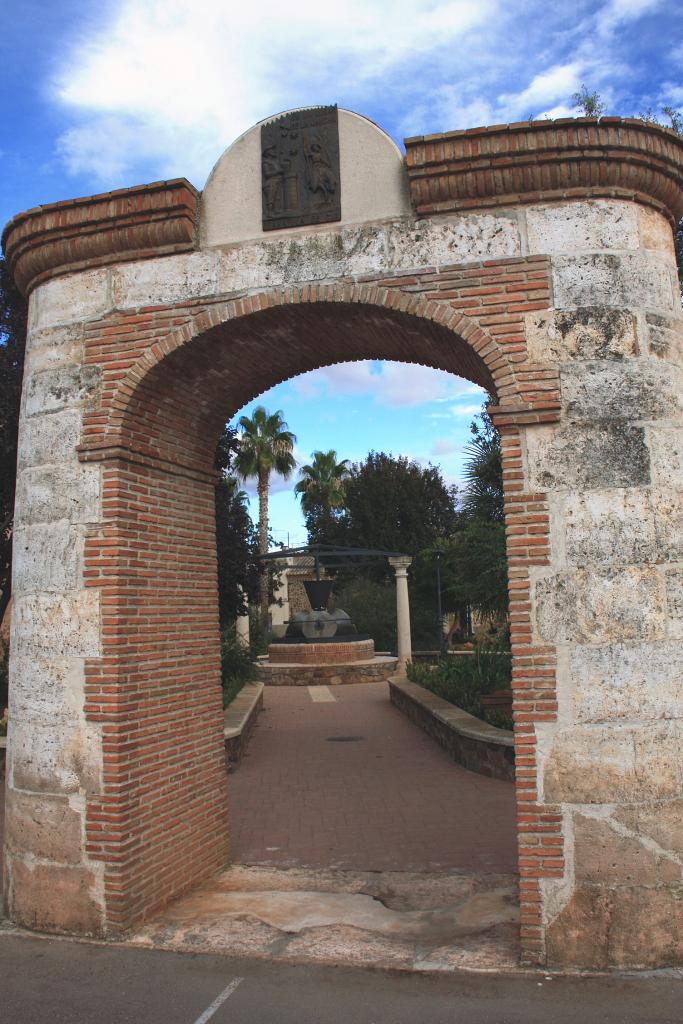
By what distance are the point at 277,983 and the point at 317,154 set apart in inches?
191

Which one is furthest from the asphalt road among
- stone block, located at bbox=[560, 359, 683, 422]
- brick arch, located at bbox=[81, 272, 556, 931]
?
stone block, located at bbox=[560, 359, 683, 422]

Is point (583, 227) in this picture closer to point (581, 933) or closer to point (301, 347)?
point (301, 347)

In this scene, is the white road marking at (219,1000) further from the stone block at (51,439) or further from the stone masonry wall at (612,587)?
the stone block at (51,439)

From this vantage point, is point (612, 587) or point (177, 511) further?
point (177, 511)

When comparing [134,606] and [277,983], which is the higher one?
[134,606]

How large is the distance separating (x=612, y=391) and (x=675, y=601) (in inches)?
48.5

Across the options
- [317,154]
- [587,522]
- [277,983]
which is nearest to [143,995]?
[277,983]

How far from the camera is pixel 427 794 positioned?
28.1ft

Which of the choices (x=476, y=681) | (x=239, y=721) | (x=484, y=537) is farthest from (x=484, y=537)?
(x=239, y=721)

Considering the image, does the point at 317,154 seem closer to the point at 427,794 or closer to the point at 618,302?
the point at 618,302

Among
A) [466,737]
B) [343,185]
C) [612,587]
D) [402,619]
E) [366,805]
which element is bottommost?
[366,805]

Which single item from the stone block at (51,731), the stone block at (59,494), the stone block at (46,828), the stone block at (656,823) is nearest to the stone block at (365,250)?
the stone block at (59,494)

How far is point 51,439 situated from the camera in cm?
551

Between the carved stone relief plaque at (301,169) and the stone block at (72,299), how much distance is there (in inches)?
47.6
